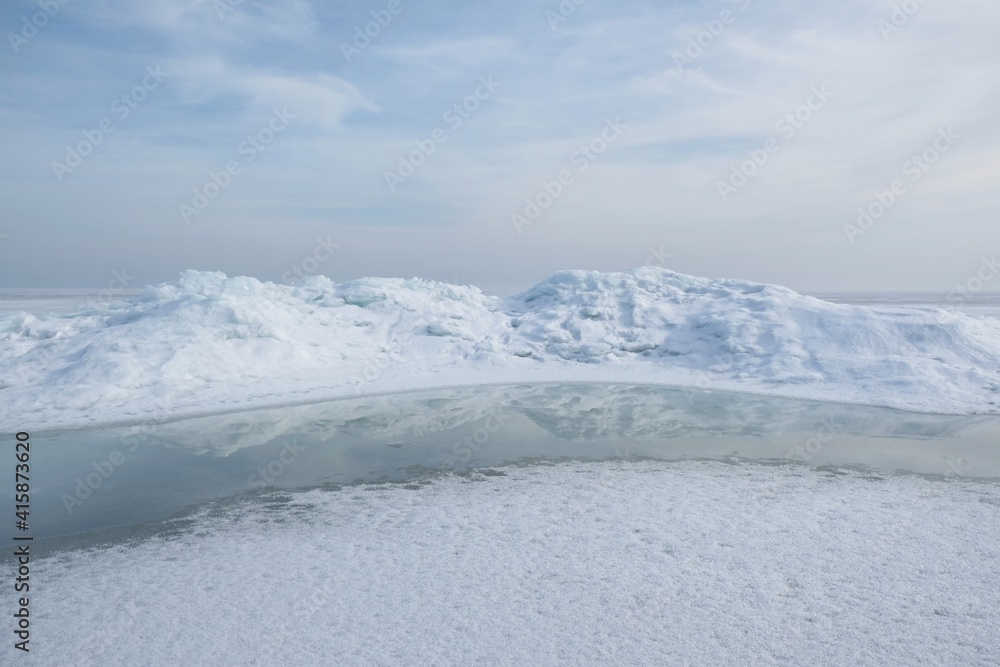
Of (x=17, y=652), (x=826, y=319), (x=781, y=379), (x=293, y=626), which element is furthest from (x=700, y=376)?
(x=17, y=652)

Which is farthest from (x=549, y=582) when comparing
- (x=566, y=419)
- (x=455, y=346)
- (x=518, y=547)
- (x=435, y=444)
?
(x=455, y=346)

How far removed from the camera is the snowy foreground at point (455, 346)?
407 inches

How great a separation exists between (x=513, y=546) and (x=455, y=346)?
33.2 ft

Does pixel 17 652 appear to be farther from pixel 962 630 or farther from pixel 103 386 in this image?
pixel 103 386

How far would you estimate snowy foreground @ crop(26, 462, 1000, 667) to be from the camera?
3.28 metres

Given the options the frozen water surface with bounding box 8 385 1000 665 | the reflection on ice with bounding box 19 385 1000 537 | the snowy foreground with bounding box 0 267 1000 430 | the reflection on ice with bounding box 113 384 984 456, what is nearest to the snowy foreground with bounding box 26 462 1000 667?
the frozen water surface with bounding box 8 385 1000 665

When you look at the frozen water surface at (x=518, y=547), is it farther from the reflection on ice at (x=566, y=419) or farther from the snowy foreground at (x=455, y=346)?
the snowy foreground at (x=455, y=346)

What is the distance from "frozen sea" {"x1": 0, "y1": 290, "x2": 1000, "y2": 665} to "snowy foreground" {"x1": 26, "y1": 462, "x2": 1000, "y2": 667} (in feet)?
0.06

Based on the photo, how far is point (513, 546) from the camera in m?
4.59

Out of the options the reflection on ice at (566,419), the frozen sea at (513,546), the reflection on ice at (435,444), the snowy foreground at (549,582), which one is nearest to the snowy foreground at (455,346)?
the reflection on ice at (566,419)

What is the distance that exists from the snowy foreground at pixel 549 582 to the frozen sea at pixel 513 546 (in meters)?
0.02

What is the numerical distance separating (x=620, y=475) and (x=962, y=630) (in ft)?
10.9

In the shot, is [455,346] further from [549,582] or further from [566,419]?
[549,582]

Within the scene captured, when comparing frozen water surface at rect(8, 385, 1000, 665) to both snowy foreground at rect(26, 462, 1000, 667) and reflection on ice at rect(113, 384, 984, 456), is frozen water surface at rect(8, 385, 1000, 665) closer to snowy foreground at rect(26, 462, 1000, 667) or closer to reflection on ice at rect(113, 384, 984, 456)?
snowy foreground at rect(26, 462, 1000, 667)
